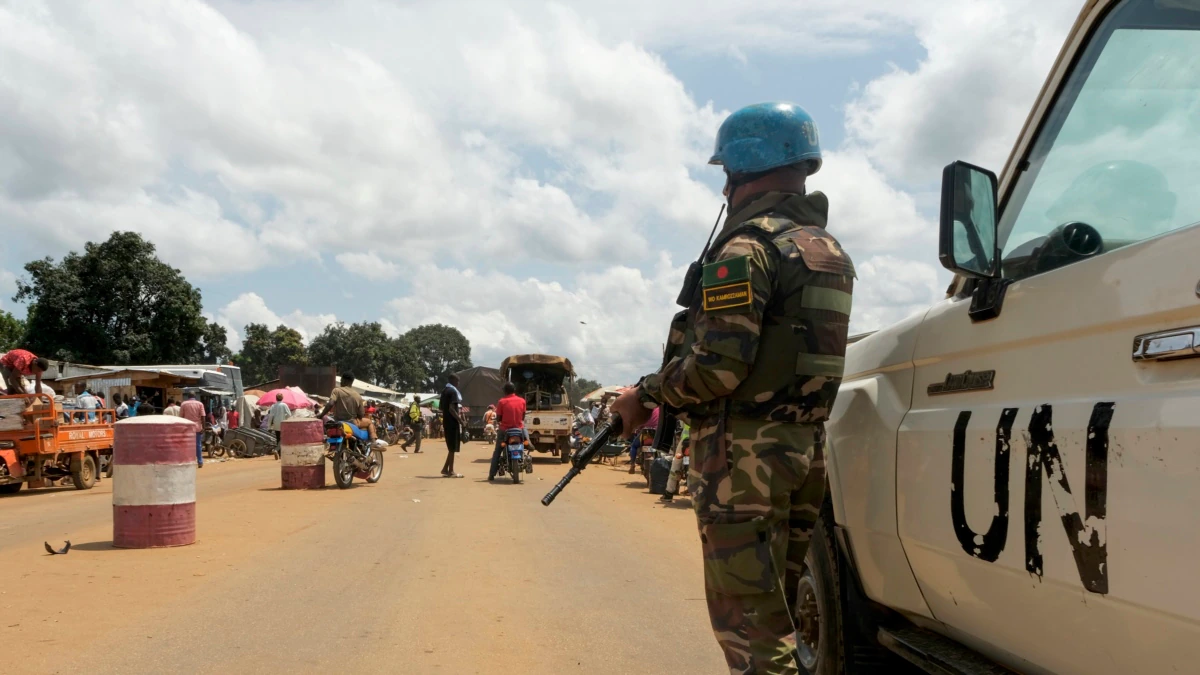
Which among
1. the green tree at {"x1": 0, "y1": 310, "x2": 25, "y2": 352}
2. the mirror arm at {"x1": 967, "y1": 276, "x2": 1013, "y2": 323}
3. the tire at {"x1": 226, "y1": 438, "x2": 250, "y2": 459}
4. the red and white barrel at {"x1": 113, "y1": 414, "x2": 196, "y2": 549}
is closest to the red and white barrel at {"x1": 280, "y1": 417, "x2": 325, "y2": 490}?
the red and white barrel at {"x1": 113, "y1": 414, "x2": 196, "y2": 549}

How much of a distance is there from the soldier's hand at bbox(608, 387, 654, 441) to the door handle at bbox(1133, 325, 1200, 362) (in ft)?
5.23

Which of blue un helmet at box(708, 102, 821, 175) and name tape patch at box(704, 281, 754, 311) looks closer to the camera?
name tape patch at box(704, 281, 754, 311)

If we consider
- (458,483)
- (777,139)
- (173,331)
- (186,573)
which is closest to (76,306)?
(173,331)

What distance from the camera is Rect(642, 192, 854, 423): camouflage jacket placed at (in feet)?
9.15

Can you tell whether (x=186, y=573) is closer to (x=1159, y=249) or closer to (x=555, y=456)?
(x=1159, y=249)

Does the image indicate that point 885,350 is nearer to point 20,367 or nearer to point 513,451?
point 513,451

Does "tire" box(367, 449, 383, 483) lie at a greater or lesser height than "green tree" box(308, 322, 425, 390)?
lesser

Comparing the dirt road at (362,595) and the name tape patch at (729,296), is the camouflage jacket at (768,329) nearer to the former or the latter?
the name tape patch at (729,296)

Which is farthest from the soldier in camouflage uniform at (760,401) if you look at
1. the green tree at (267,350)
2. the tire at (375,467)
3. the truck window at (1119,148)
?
the green tree at (267,350)

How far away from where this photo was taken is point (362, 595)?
A: 629 cm

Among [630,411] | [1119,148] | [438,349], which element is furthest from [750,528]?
[438,349]

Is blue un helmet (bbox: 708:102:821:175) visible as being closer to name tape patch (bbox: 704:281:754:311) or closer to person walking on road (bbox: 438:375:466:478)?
name tape patch (bbox: 704:281:754:311)

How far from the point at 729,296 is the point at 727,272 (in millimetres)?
76

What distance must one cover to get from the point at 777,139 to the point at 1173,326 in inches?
60.6
